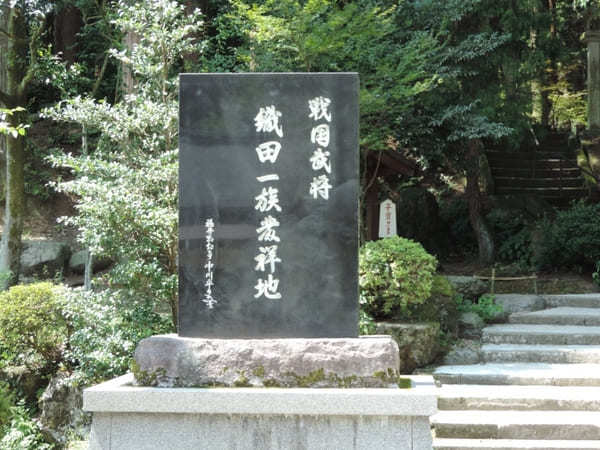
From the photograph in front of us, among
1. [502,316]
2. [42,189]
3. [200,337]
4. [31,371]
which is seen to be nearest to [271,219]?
[200,337]

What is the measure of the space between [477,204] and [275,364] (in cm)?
1067

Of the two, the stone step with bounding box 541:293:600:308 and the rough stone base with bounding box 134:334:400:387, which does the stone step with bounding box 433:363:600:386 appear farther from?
the rough stone base with bounding box 134:334:400:387

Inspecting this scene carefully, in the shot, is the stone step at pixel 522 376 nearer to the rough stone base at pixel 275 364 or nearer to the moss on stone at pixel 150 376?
the rough stone base at pixel 275 364

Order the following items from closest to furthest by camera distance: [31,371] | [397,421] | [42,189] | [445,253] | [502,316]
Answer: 1. [397,421]
2. [31,371]
3. [502,316]
4. [42,189]
5. [445,253]

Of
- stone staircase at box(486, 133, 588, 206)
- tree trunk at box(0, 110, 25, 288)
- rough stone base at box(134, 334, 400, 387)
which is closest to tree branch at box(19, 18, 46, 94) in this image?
tree trunk at box(0, 110, 25, 288)

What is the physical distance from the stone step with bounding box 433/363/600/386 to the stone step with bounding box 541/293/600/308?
10.3 ft

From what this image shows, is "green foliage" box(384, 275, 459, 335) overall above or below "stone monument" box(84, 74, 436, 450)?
below

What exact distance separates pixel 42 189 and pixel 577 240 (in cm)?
1156

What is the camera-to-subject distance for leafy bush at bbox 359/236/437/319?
8.30m

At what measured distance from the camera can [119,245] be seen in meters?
7.57

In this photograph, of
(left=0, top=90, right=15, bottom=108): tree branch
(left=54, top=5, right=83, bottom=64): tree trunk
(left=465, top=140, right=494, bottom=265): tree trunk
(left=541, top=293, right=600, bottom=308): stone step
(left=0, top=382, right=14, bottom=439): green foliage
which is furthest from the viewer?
(left=54, top=5, right=83, bottom=64): tree trunk

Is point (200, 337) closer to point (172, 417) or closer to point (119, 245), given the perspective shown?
point (172, 417)

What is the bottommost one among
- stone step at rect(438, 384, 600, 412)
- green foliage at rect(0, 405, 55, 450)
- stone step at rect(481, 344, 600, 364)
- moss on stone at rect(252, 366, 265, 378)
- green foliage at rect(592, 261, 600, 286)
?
green foliage at rect(0, 405, 55, 450)

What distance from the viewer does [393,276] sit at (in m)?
8.33
